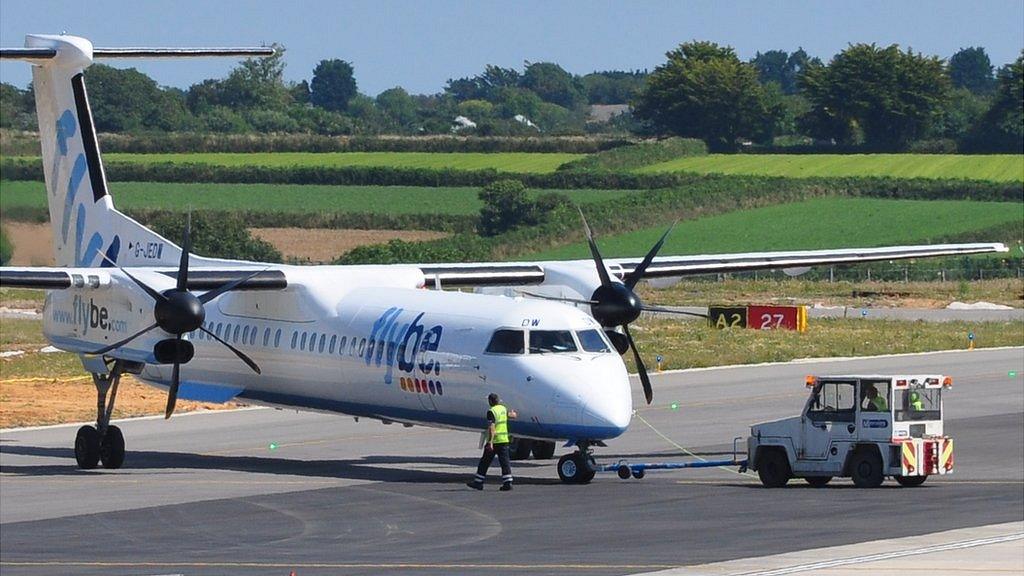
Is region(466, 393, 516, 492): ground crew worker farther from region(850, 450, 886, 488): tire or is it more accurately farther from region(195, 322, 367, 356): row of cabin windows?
region(850, 450, 886, 488): tire

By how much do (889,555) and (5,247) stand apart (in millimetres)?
24448

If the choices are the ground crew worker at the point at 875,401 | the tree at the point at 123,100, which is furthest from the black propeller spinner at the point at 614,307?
the tree at the point at 123,100

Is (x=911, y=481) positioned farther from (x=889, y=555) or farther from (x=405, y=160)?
(x=405, y=160)

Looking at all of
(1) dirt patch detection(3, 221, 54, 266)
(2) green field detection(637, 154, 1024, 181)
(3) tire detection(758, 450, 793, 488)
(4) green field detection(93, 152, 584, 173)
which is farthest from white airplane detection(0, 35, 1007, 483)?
(2) green field detection(637, 154, 1024, 181)

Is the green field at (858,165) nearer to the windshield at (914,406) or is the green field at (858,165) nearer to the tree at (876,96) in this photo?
the tree at (876,96)

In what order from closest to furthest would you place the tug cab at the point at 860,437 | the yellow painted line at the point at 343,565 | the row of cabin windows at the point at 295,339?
the yellow painted line at the point at 343,565 < the tug cab at the point at 860,437 < the row of cabin windows at the point at 295,339

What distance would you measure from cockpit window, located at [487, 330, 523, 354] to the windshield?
5711 millimetres

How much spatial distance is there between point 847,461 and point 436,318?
685cm

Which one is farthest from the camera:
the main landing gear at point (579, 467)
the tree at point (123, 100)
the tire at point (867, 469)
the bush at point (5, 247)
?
the tree at point (123, 100)

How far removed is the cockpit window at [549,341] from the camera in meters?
25.6

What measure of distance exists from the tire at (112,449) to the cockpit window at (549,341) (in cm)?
866

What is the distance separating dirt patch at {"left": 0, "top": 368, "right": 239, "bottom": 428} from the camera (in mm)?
37875

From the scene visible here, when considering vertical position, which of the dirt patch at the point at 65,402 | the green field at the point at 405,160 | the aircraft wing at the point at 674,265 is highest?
the green field at the point at 405,160

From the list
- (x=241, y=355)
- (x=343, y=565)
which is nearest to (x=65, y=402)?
(x=241, y=355)
